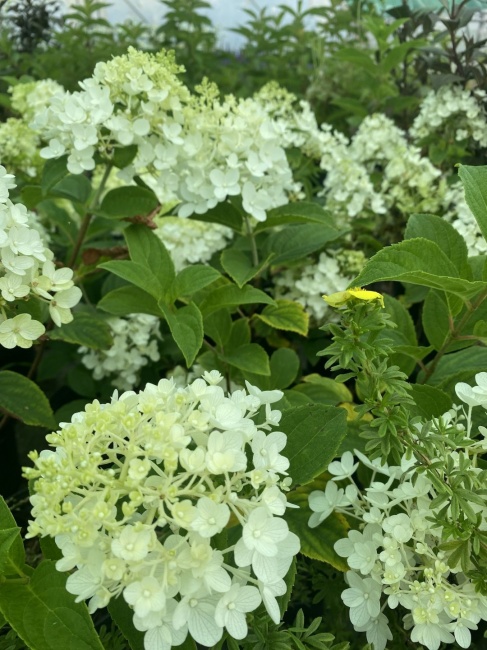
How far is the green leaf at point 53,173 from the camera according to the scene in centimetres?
87

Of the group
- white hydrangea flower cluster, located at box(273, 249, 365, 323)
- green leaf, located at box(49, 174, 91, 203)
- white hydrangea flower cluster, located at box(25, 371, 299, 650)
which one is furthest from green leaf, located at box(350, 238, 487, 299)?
green leaf, located at box(49, 174, 91, 203)

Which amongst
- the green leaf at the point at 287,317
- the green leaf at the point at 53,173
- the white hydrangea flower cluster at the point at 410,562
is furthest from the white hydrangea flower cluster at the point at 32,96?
the white hydrangea flower cluster at the point at 410,562

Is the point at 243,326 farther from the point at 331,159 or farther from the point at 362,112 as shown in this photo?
the point at 362,112

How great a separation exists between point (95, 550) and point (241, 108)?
2.21ft

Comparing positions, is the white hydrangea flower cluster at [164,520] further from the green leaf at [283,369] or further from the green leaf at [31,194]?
the green leaf at [31,194]

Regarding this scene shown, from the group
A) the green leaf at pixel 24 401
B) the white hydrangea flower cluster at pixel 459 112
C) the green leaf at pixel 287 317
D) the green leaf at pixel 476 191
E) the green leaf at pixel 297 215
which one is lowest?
the green leaf at pixel 24 401

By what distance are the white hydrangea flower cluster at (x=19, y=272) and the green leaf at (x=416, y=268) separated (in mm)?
327

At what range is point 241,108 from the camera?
897 millimetres

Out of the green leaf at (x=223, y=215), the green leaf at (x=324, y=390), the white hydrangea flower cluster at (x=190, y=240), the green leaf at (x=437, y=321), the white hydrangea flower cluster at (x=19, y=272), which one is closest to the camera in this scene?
the white hydrangea flower cluster at (x=19, y=272)

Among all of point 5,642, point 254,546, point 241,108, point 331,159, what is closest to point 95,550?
point 254,546

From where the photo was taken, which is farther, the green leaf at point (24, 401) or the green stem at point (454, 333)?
the green leaf at point (24, 401)

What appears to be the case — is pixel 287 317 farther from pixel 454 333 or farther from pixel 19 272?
pixel 19 272

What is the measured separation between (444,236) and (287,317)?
31 cm

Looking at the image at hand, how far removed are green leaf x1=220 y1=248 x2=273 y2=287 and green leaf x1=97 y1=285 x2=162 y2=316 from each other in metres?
0.12
